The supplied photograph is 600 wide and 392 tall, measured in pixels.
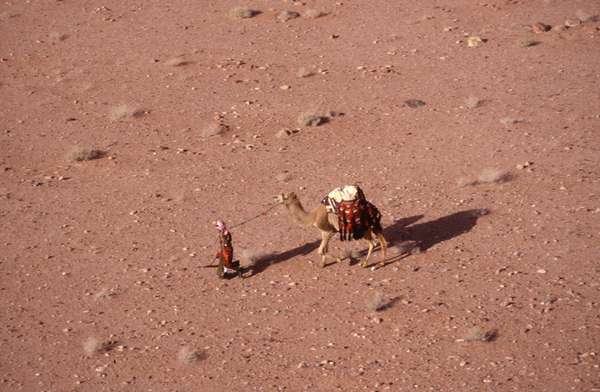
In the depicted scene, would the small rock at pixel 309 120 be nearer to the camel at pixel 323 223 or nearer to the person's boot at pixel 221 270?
the camel at pixel 323 223

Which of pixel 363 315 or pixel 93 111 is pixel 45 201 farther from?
pixel 363 315

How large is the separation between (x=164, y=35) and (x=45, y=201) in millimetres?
10083

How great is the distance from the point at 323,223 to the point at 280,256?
4.48ft

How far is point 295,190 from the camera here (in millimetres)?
18719

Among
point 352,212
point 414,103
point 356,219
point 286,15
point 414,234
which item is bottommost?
point 414,103

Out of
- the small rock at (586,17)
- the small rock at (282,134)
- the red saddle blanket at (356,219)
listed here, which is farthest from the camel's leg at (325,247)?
the small rock at (586,17)

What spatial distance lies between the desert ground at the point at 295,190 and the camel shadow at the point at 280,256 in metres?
0.06

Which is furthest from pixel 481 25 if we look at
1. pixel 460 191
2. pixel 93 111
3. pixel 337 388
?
pixel 337 388

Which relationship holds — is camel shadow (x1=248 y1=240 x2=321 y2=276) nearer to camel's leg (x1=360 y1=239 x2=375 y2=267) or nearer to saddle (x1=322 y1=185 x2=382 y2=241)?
camel's leg (x1=360 y1=239 x2=375 y2=267)

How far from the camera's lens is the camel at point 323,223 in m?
15.5

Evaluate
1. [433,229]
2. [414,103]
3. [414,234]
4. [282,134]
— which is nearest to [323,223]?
[414,234]

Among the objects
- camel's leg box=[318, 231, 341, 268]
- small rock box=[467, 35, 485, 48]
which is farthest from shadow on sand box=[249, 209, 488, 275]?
small rock box=[467, 35, 485, 48]

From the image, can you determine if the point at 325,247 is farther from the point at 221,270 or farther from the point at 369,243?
the point at 221,270

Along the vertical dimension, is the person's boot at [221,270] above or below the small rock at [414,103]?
above
